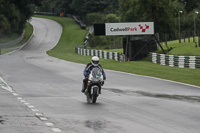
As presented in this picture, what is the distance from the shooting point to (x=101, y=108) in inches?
586

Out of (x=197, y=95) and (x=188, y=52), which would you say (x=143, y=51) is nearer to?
(x=188, y=52)

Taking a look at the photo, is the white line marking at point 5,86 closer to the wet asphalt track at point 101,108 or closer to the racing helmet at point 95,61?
the wet asphalt track at point 101,108

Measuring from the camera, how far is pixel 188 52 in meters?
47.2

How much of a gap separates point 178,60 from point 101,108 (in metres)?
26.0

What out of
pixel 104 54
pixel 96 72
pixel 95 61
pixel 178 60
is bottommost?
pixel 104 54

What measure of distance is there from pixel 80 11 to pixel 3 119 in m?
120

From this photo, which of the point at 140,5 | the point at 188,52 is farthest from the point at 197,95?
the point at 140,5

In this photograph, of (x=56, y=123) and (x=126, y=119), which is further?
(x=126, y=119)

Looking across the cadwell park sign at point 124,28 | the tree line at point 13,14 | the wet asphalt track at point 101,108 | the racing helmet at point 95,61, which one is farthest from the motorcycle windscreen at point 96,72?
the tree line at point 13,14

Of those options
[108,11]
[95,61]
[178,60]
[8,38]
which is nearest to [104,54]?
[178,60]

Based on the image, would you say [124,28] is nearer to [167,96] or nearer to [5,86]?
[5,86]

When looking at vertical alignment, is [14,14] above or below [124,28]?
above

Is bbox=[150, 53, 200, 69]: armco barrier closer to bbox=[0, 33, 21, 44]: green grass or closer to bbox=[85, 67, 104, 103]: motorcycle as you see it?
bbox=[85, 67, 104, 103]: motorcycle

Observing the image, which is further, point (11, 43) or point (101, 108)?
point (11, 43)
